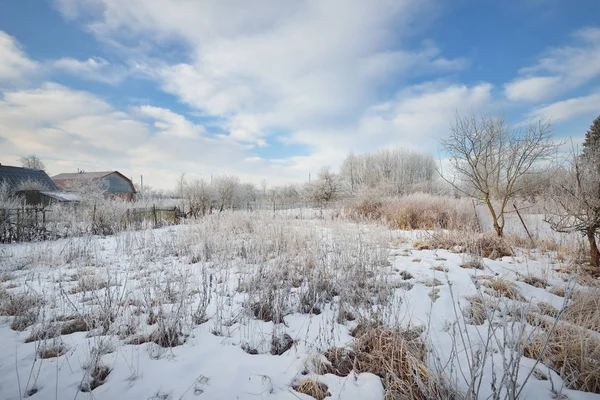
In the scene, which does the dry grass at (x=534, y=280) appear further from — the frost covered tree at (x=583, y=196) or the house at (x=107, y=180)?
the house at (x=107, y=180)

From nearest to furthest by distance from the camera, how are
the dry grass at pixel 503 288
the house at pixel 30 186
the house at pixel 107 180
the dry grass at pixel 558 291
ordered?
1. the dry grass at pixel 503 288
2. the dry grass at pixel 558 291
3. the house at pixel 30 186
4. the house at pixel 107 180

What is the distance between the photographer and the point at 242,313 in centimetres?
290

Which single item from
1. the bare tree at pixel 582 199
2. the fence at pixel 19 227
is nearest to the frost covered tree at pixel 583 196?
the bare tree at pixel 582 199

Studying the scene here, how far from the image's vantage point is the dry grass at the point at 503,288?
3.28 m

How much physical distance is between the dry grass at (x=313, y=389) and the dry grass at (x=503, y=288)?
2561mm

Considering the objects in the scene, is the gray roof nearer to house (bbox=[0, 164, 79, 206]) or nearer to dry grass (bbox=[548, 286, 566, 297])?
house (bbox=[0, 164, 79, 206])

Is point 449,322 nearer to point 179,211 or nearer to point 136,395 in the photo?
point 136,395

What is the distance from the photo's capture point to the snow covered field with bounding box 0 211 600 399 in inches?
74.2

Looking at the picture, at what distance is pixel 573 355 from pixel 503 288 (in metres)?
1.48

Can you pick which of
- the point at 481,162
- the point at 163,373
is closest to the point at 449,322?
the point at 163,373

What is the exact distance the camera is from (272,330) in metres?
2.55

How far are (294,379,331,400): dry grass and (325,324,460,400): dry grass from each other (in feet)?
0.64

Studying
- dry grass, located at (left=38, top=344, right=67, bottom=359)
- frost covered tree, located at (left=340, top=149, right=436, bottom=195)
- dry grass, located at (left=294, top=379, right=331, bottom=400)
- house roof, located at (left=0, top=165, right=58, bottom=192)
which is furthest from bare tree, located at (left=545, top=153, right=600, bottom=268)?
house roof, located at (left=0, top=165, right=58, bottom=192)

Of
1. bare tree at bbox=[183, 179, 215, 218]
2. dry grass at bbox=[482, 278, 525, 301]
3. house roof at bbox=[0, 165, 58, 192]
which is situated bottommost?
dry grass at bbox=[482, 278, 525, 301]
